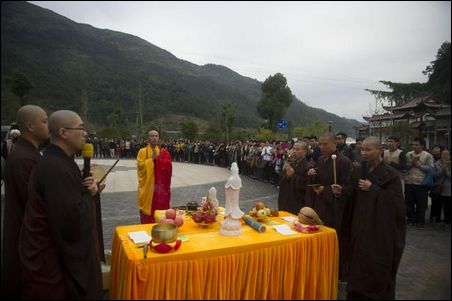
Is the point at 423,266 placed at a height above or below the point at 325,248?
below

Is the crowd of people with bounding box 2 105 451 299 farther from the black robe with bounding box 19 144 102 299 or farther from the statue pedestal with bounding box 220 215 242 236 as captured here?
the statue pedestal with bounding box 220 215 242 236

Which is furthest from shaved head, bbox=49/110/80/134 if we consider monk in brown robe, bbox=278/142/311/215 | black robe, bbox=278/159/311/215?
black robe, bbox=278/159/311/215

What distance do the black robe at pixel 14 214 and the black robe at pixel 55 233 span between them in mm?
273

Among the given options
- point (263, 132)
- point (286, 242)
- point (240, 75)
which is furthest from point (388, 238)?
point (240, 75)

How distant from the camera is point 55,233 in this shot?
2.15 metres

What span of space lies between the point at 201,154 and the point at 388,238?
20.6 m

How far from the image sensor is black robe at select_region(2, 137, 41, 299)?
8.05 ft

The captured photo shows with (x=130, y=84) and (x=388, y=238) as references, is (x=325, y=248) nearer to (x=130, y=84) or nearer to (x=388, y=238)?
(x=388, y=238)

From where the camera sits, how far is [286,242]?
10.2 feet

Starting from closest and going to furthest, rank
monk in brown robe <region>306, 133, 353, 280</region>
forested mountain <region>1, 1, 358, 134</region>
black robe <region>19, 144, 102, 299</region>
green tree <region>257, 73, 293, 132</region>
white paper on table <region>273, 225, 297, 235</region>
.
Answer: black robe <region>19, 144, 102, 299</region>
white paper on table <region>273, 225, 297, 235</region>
monk in brown robe <region>306, 133, 353, 280</region>
green tree <region>257, 73, 293, 132</region>
forested mountain <region>1, 1, 358, 134</region>

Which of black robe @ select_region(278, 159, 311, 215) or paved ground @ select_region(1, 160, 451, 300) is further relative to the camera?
black robe @ select_region(278, 159, 311, 215)

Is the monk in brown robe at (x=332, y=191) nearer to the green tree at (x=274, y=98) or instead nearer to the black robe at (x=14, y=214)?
the black robe at (x=14, y=214)

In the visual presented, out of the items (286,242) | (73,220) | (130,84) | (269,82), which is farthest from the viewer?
(130,84)

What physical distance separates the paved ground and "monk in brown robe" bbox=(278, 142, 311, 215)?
59.8 inches
